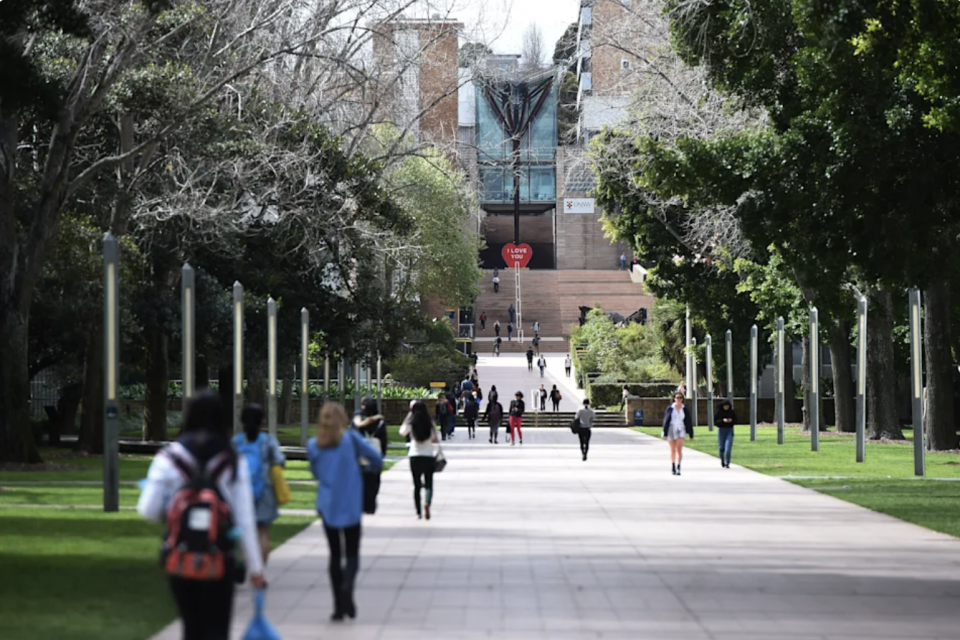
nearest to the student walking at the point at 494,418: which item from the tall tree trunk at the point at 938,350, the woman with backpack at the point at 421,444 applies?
the tall tree trunk at the point at 938,350

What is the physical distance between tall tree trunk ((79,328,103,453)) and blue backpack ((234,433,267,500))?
2333cm

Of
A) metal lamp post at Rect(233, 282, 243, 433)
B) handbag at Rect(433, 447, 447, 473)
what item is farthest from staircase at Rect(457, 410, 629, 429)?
handbag at Rect(433, 447, 447, 473)

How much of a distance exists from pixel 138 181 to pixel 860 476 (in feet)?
50.4

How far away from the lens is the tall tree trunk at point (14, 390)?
2712 centimetres

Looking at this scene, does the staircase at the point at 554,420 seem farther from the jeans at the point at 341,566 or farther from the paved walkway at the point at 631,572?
the jeans at the point at 341,566

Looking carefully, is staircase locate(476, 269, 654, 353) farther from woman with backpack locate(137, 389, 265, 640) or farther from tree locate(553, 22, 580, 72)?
woman with backpack locate(137, 389, 265, 640)

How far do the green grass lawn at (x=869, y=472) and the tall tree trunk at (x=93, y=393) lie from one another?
14109 millimetres

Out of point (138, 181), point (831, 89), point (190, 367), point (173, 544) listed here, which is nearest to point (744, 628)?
point (173, 544)

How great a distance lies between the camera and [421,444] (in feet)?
59.2

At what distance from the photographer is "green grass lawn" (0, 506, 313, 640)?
10.2m

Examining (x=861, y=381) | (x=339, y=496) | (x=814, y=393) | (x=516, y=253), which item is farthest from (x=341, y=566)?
(x=516, y=253)

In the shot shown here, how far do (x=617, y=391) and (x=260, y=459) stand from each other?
58.6m

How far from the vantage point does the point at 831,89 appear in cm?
2581

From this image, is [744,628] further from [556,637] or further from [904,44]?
[904,44]
